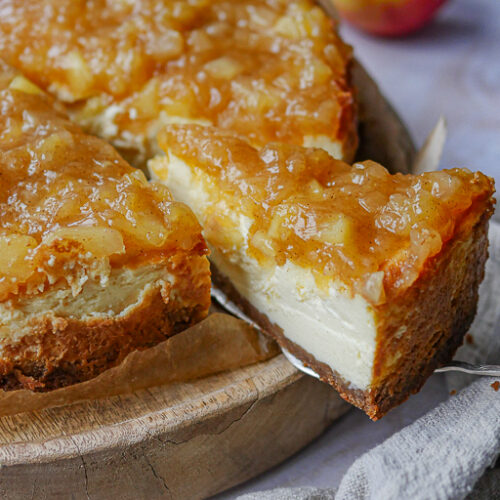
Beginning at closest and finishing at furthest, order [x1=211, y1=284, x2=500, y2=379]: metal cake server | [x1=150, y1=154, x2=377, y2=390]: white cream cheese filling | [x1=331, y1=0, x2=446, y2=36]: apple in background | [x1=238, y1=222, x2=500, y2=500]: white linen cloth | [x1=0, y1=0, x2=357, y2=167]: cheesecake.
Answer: [x1=238, y1=222, x2=500, y2=500]: white linen cloth, [x1=150, y1=154, x2=377, y2=390]: white cream cheese filling, [x1=211, y1=284, x2=500, y2=379]: metal cake server, [x1=0, y1=0, x2=357, y2=167]: cheesecake, [x1=331, y1=0, x2=446, y2=36]: apple in background

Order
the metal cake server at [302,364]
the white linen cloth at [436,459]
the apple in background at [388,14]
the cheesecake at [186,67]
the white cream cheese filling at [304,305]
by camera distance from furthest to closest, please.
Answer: the apple in background at [388,14], the cheesecake at [186,67], the metal cake server at [302,364], the white cream cheese filling at [304,305], the white linen cloth at [436,459]

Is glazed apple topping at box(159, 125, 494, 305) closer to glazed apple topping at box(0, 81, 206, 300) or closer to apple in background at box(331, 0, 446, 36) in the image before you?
glazed apple topping at box(0, 81, 206, 300)

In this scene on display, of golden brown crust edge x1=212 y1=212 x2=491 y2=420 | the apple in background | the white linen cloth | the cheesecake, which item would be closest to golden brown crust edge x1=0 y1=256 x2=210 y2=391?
golden brown crust edge x1=212 y1=212 x2=491 y2=420

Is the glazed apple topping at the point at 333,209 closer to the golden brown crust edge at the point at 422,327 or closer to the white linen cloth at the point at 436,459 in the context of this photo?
the golden brown crust edge at the point at 422,327

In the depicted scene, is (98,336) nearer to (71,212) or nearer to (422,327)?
(71,212)

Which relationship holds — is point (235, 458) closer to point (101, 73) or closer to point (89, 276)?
point (89, 276)

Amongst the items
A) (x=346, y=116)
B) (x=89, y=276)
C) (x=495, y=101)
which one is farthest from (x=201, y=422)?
(x=495, y=101)

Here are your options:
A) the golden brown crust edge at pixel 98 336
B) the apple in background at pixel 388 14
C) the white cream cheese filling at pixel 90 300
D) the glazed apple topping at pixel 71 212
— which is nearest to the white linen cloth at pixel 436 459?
the golden brown crust edge at pixel 98 336
